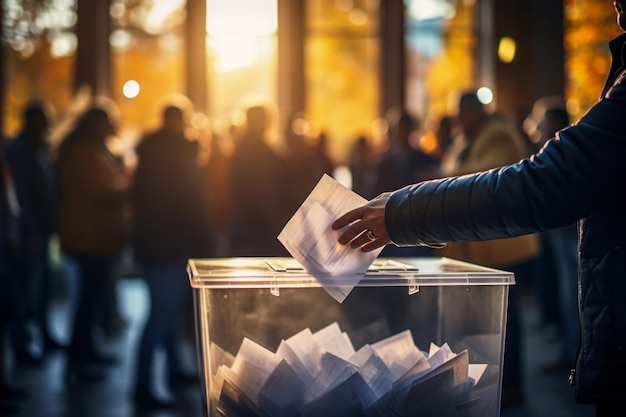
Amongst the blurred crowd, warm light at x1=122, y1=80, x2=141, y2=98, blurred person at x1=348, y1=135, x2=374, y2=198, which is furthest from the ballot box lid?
warm light at x1=122, y1=80, x2=141, y2=98

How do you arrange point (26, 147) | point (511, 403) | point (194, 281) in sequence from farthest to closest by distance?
point (26, 147)
point (511, 403)
point (194, 281)

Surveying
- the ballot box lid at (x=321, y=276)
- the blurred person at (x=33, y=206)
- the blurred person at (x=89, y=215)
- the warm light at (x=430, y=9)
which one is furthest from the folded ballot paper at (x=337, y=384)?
the warm light at (x=430, y=9)

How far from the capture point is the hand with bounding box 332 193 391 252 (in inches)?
76.9

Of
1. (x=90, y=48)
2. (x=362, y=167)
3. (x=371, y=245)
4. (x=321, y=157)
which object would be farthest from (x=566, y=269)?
(x=90, y=48)

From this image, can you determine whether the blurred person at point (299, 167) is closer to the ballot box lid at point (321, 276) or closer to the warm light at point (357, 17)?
the ballot box lid at point (321, 276)

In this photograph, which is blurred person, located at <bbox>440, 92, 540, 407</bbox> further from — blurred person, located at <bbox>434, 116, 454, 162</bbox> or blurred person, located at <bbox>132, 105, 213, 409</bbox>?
blurred person, located at <bbox>434, 116, 454, 162</bbox>

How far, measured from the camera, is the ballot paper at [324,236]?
200cm

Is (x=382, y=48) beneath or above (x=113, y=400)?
above

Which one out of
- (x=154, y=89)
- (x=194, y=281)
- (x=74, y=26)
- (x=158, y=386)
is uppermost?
(x=74, y=26)

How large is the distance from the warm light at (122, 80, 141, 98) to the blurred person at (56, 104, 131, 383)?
23.7ft

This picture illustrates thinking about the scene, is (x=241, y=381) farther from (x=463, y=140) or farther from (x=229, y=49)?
(x=229, y=49)

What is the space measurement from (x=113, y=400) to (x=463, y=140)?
294 centimetres

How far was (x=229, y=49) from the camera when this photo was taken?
14.5 meters

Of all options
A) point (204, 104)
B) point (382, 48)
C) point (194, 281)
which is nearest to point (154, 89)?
point (204, 104)
